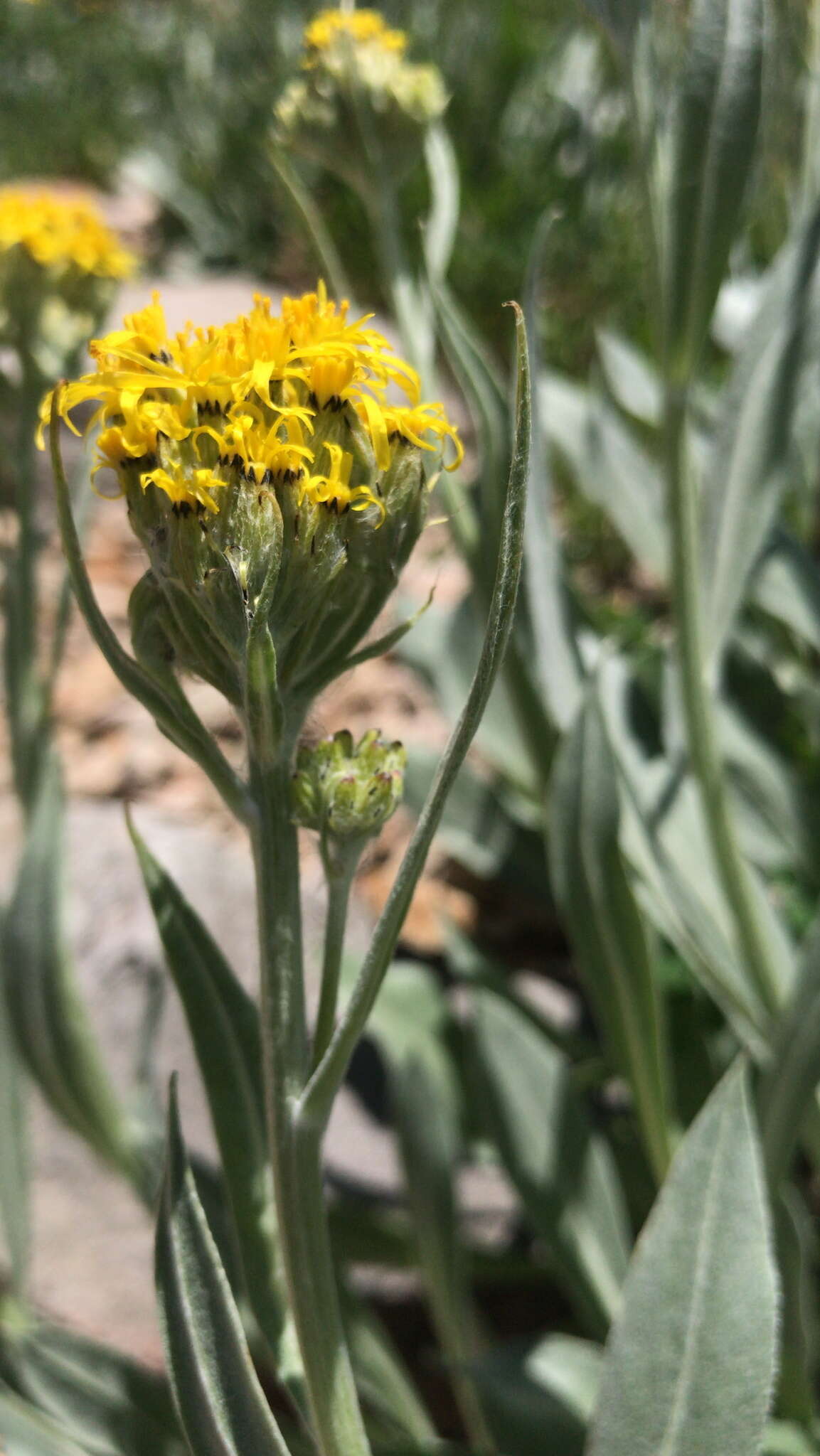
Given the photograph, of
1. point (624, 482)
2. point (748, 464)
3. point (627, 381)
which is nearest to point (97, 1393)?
point (748, 464)

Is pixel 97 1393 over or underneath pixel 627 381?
underneath

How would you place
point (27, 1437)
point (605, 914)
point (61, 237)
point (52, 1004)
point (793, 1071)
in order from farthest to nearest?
point (61, 237) < point (52, 1004) < point (605, 914) < point (793, 1071) < point (27, 1437)

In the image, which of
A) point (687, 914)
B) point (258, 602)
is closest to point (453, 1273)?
point (687, 914)

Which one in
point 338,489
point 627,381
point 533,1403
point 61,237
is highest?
point 61,237

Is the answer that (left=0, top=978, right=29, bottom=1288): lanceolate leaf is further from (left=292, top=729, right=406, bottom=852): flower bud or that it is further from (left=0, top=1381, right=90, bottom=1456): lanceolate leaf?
(left=292, top=729, right=406, bottom=852): flower bud

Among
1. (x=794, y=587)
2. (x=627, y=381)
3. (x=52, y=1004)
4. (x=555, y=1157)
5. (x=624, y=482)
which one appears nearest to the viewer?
(x=52, y=1004)

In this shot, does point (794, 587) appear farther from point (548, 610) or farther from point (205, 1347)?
point (205, 1347)
